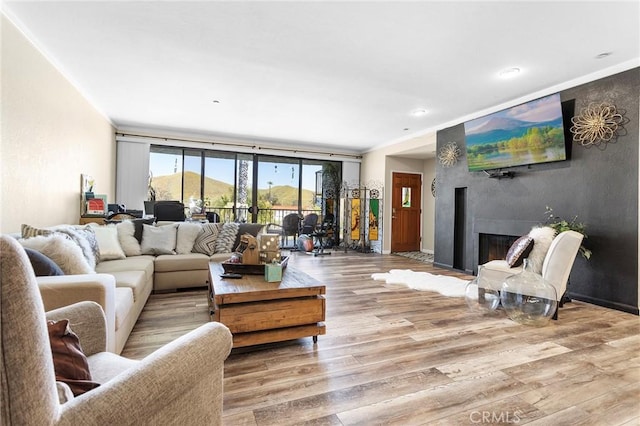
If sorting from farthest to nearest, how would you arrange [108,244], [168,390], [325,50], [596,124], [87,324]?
[596,124]
[108,244]
[325,50]
[87,324]
[168,390]

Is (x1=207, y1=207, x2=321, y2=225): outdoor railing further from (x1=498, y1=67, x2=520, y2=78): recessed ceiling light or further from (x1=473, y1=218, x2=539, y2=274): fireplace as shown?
(x1=498, y1=67, x2=520, y2=78): recessed ceiling light

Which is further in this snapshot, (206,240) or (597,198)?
(206,240)

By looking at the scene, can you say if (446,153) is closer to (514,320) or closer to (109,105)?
(514,320)

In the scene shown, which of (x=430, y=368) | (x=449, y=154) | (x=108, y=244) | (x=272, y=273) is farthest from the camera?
(x=449, y=154)

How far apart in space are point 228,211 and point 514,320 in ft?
19.6

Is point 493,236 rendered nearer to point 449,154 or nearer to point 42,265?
point 449,154

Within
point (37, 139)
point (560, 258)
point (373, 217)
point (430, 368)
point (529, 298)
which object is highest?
point (37, 139)

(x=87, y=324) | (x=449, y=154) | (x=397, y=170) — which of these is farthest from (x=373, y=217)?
(x=87, y=324)

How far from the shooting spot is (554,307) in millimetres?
2809

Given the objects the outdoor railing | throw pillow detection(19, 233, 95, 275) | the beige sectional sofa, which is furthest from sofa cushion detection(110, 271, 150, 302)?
the outdoor railing

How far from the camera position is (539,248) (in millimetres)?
3191

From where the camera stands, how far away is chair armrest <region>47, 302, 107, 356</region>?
1.21 m

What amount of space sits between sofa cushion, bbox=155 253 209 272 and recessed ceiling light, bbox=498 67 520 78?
4.08m

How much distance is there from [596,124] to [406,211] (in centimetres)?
456
